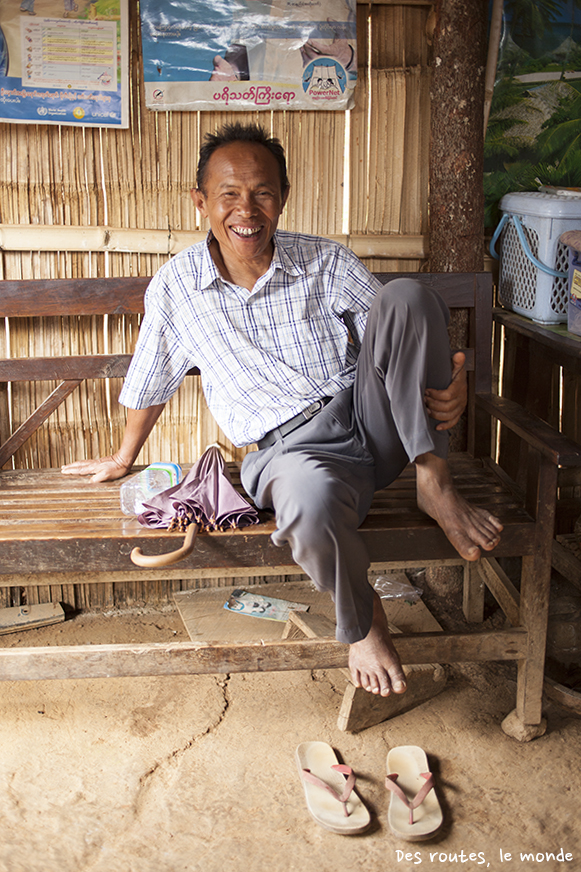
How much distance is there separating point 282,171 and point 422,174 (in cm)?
88

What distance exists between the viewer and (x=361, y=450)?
2.30 metres

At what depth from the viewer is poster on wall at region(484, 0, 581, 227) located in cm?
302

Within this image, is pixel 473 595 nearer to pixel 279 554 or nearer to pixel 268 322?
pixel 279 554

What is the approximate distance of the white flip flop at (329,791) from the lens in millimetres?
2098

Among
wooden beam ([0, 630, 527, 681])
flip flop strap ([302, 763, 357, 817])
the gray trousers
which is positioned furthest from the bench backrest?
flip flop strap ([302, 763, 357, 817])

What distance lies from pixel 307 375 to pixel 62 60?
1.62 meters

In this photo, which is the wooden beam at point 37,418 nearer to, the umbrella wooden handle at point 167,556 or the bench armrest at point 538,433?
the umbrella wooden handle at point 167,556

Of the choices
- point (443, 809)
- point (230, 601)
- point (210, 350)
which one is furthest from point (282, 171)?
point (443, 809)

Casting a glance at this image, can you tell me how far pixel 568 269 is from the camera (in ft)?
9.18

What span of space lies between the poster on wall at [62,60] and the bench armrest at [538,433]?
1.89 m

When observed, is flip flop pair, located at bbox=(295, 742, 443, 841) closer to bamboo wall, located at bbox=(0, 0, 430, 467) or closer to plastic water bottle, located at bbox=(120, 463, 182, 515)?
plastic water bottle, located at bbox=(120, 463, 182, 515)

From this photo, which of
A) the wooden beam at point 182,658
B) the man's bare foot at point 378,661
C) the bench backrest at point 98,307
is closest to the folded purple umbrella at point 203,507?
the wooden beam at point 182,658

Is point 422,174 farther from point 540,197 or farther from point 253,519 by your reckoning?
point 253,519

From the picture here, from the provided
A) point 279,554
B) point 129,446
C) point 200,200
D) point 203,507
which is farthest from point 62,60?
point 279,554
